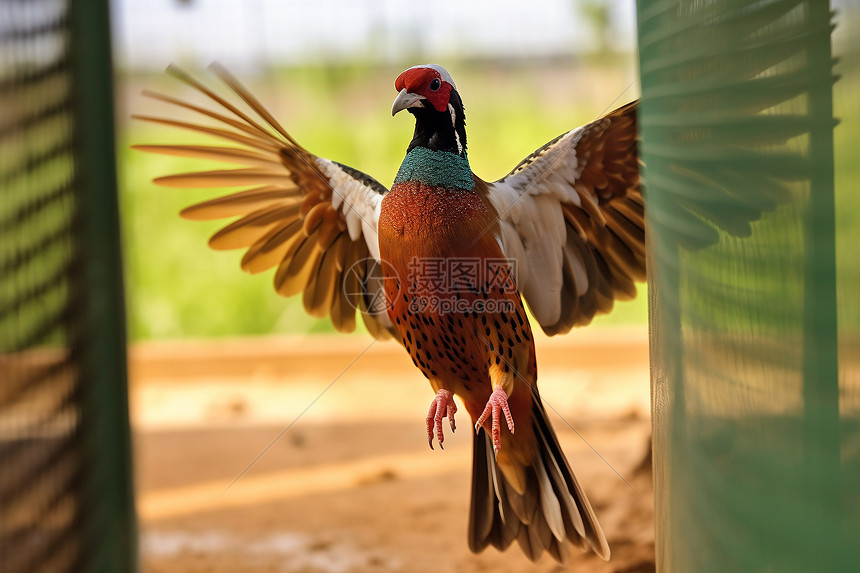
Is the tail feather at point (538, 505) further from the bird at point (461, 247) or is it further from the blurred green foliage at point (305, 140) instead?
the blurred green foliage at point (305, 140)

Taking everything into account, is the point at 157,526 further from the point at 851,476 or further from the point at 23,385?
the point at 851,476

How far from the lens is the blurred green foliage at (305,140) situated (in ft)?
3.23

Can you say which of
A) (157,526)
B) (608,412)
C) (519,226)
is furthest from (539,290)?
(608,412)

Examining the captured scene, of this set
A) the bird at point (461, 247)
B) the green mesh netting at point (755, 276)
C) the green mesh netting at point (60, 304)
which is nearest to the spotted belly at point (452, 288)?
the bird at point (461, 247)

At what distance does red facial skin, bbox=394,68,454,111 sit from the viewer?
2.32 ft

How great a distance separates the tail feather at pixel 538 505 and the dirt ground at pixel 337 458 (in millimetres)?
108

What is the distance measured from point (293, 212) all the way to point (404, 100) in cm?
27

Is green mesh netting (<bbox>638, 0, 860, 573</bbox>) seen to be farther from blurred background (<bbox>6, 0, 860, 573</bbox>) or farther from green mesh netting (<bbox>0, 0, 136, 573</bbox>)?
green mesh netting (<bbox>0, 0, 136, 573</bbox>)

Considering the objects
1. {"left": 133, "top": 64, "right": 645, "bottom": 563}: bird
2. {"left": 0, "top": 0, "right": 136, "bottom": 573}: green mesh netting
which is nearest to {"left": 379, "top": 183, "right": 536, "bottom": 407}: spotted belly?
{"left": 133, "top": 64, "right": 645, "bottom": 563}: bird

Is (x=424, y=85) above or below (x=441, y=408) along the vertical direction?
above

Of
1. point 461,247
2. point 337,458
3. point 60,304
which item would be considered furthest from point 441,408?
point 337,458

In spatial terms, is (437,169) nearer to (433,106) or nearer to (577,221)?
(433,106)

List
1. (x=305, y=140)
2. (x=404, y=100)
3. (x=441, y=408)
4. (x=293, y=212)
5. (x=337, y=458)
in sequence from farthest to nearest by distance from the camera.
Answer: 1. (x=337, y=458)
2. (x=305, y=140)
3. (x=293, y=212)
4. (x=441, y=408)
5. (x=404, y=100)

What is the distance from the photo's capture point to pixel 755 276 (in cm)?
55
